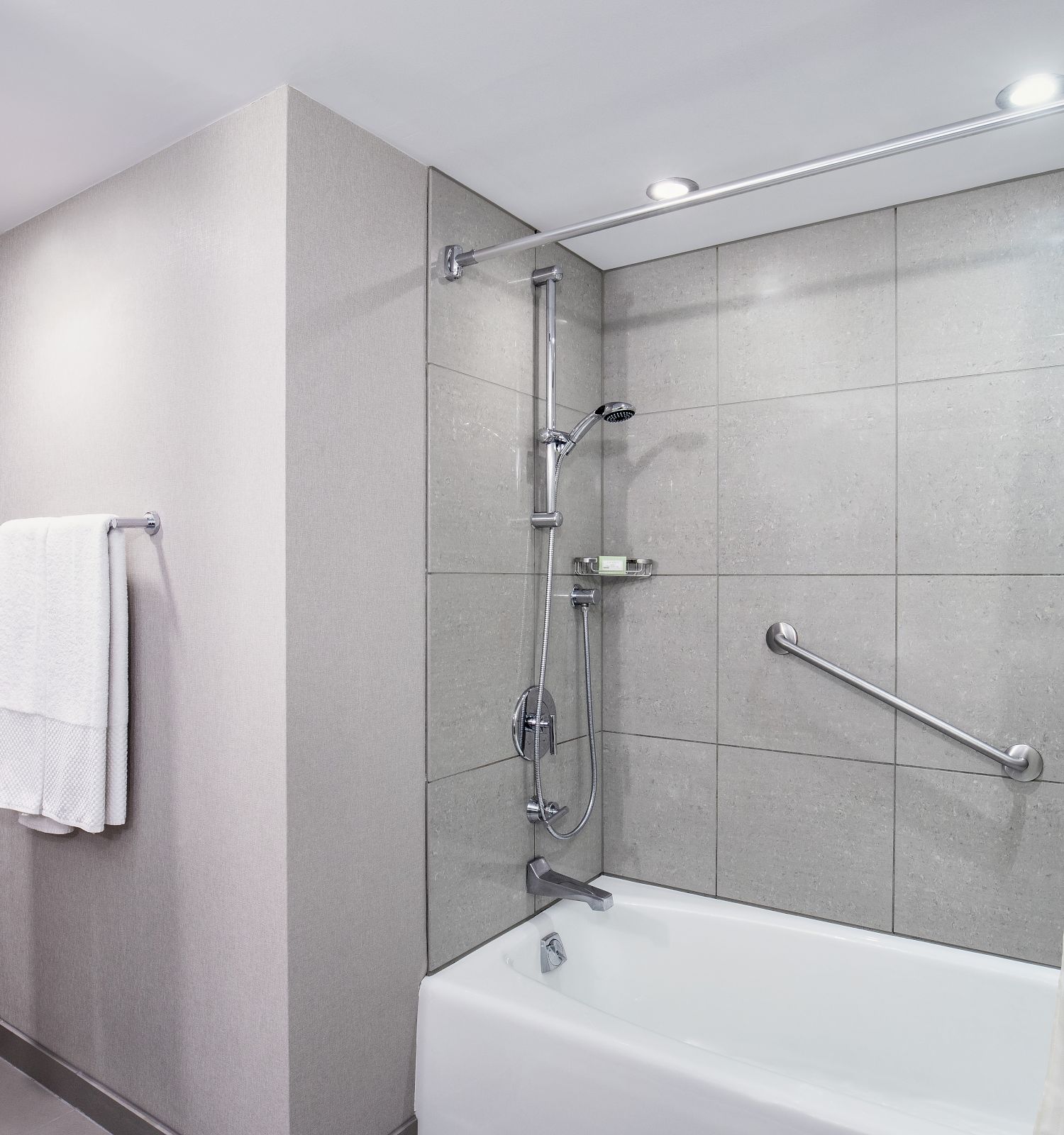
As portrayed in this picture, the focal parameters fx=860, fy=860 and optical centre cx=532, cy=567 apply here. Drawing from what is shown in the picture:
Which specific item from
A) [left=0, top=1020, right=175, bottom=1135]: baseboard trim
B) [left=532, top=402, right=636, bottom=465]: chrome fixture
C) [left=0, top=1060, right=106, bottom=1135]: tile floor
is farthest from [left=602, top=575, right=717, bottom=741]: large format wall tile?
[left=0, top=1060, right=106, bottom=1135]: tile floor

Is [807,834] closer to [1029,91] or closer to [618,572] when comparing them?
[618,572]

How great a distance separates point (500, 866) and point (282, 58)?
1838 millimetres

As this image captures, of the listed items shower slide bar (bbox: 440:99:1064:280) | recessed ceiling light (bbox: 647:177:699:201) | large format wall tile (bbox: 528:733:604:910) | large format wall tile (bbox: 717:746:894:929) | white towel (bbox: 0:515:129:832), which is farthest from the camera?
large format wall tile (bbox: 528:733:604:910)

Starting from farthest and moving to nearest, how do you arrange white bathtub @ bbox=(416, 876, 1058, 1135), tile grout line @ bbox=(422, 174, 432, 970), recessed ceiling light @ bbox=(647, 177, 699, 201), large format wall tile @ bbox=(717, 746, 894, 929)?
large format wall tile @ bbox=(717, 746, 894, 929) < recessed ceiling light @ bbox=(647, 177, 699, 201) < tile grout line @ bbox=(422, 174, 432, 970) < white bathtub @ bbox=(416, 876, 1058, 1135)

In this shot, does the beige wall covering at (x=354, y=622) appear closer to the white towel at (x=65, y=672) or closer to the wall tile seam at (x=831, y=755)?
the white towel at (x=65, y=672)

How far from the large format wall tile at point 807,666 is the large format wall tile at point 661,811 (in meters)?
0.16

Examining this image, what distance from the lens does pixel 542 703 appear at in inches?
90.4

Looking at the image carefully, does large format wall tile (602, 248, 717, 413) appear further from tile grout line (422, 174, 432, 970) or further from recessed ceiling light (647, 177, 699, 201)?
tile grout line (422, 174, 432, 970)

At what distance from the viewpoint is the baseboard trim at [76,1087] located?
6.40 feet

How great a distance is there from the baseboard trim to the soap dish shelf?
1420 mm

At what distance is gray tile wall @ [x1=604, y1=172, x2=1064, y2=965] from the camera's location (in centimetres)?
202

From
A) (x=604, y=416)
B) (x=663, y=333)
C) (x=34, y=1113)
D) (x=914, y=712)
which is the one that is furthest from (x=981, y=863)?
(x=34, y=1113)

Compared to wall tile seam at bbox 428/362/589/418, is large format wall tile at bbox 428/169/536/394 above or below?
above

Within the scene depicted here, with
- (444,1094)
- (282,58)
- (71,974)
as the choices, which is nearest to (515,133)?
(282,58)
